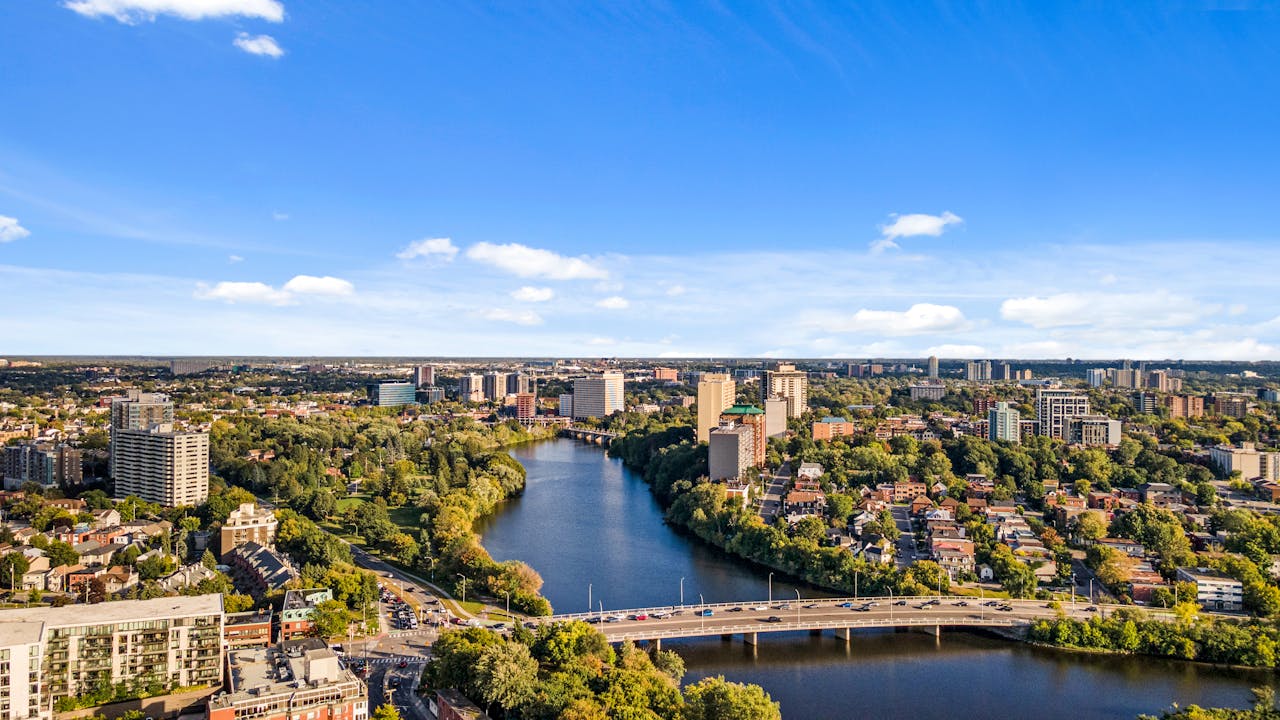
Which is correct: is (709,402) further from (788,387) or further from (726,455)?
(788,387)

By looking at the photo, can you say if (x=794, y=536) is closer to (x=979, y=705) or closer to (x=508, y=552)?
(x=508, y=552)

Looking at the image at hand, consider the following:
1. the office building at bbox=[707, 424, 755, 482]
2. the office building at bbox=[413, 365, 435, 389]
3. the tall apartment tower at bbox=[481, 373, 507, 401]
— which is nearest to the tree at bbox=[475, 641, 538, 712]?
the office building at bbox=[707, 424, 755, 482]

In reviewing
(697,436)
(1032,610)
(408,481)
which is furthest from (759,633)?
(697,436)

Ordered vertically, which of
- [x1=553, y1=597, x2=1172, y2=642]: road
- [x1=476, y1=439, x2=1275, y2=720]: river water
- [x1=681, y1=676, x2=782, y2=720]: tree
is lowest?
[x1=476, y1=439, x2=1275, y2=720]: river water

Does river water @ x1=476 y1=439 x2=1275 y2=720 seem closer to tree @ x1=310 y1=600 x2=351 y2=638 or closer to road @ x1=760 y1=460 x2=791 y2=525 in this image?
road @ x1=760 y1=460 x2=791 y2=525

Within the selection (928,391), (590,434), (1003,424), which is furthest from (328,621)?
(928,391)

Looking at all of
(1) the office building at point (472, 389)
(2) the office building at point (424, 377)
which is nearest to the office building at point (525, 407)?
(1) the office building at point (472, 389)
